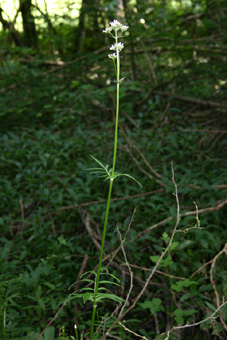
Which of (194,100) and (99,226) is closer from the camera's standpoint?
(99,226)

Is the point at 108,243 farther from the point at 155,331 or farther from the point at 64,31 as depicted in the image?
the point at 64,31

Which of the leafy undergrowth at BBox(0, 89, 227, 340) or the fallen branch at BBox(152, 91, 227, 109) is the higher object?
the fallen branch at BBox(152, 91, 227, 109)

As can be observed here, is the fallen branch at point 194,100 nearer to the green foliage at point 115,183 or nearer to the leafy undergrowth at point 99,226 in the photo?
the green foliage at point 115,183

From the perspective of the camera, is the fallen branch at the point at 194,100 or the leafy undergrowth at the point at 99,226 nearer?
the leafy undergrowth at the point at 99,226

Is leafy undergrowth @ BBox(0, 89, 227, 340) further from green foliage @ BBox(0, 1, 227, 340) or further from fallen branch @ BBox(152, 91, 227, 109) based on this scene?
fallen branch @ BBox(152, 91, 227, 109)

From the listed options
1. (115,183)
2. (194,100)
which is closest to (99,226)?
(115,183)

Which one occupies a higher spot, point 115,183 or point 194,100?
point 194,100

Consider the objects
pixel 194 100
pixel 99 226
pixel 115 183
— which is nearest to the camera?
pixel 99 226

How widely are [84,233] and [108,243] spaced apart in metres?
0.28

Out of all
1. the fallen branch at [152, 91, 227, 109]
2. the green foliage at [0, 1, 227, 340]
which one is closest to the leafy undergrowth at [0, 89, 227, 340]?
the green foliage at [0, 1, 227, 340]

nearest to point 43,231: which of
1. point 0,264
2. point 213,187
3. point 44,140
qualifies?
point 0,264

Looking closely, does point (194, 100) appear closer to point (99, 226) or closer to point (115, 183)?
point (115, 183)

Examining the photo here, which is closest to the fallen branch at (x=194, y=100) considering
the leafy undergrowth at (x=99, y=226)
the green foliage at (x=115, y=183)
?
the green foliage at (x=115, y=183)

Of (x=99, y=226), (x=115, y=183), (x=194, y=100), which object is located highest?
(x=194, y=100)
